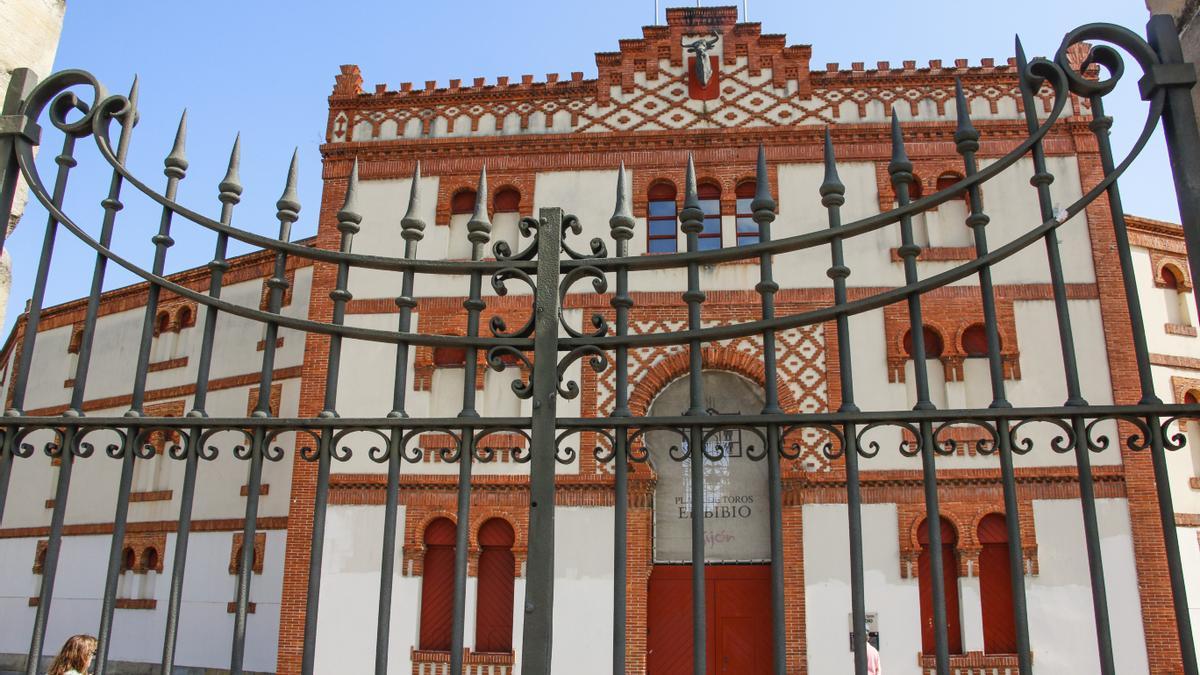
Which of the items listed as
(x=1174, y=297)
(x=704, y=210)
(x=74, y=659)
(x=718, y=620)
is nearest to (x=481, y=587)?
(x=718, y=620)

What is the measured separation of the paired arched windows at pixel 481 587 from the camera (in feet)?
45.7

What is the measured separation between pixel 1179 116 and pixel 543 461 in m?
2.68

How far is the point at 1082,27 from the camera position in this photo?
3.51 meters

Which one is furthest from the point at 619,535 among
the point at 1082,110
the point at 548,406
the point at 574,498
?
the point at 1082,110

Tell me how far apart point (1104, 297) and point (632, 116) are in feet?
26.9

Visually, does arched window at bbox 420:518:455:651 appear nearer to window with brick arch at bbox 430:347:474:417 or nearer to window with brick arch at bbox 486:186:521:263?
window with brick arch at bbox 430:347:474:417

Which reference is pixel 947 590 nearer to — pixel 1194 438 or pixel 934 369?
pixel 934 369

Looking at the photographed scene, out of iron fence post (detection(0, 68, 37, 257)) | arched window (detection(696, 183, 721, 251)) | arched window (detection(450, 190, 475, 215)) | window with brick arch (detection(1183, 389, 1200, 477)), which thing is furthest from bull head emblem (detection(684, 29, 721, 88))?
iron fence post (detection(0, 68, 37, 257))

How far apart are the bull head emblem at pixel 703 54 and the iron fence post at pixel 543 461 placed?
42.9ft

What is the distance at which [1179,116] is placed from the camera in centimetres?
345

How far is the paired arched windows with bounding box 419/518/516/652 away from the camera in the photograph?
13.9 m

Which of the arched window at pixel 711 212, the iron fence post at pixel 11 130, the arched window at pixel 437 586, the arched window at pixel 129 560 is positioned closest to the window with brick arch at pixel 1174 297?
the arched window at pixel 711 212

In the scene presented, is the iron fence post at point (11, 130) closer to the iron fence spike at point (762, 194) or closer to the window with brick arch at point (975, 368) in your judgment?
the iron fence spike at point (762, 194)

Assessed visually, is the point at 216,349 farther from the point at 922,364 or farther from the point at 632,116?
the point at 922,364
